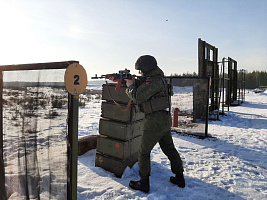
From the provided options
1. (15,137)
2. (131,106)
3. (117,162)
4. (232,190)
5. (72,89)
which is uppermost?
(72,89)

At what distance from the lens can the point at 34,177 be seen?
222 cm

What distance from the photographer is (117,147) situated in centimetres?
366

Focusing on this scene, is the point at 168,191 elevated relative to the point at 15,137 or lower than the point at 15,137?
lower

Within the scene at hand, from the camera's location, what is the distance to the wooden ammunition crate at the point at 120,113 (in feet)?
11.8

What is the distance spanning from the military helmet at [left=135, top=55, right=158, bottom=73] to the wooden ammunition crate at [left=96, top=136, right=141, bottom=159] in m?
1.38

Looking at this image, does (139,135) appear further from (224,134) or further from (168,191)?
(224,134)

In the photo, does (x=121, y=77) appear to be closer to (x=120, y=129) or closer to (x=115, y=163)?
(x=120, y=129)

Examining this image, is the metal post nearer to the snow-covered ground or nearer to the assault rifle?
the snow-covered ground

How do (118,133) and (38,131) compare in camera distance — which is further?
(118,133)

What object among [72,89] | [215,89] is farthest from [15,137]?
[215,89]

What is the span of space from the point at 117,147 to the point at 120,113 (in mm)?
629

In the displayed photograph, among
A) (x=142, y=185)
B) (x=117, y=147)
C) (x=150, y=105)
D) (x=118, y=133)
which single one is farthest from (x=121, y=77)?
(x=142, y=185)

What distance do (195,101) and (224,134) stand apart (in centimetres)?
210

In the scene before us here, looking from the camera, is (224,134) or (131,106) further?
(224,134)
